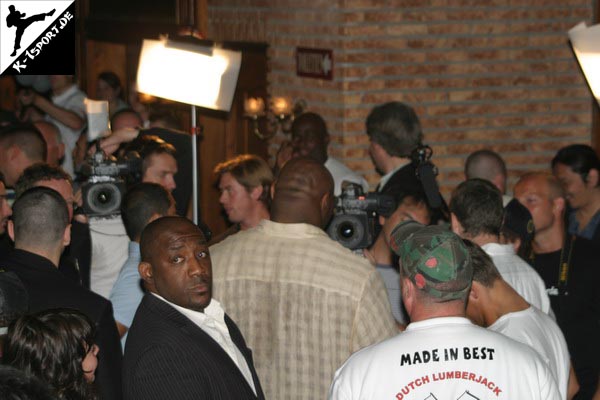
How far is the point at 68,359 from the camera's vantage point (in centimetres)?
322

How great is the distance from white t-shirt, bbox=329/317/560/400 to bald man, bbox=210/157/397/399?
1.03 meters

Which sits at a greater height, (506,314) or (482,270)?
(482,270)

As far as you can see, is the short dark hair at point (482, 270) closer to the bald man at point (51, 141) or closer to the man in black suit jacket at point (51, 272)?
the man in black suit jacket at point (51, 272)

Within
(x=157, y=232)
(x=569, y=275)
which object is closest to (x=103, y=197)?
(x=157, y=232)

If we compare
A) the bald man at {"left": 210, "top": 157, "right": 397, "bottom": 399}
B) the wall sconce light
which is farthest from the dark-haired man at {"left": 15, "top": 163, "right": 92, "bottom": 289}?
the wall sconce light

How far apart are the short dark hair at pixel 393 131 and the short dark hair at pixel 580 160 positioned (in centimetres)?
115

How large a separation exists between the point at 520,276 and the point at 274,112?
180 inches

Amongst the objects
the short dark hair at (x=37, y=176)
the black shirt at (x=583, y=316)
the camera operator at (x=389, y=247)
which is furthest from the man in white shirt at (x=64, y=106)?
the black shirt at (x=583, y=316)

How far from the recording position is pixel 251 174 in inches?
249

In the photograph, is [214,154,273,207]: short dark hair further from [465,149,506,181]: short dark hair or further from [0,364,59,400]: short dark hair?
[0,364,59,400]: short dark hair

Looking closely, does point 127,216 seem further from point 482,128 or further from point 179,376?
point 482,128

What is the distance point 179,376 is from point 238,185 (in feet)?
9.17

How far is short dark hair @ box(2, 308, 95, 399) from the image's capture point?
3201 millimetres

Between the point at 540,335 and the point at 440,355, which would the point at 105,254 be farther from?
the point at 440,355
